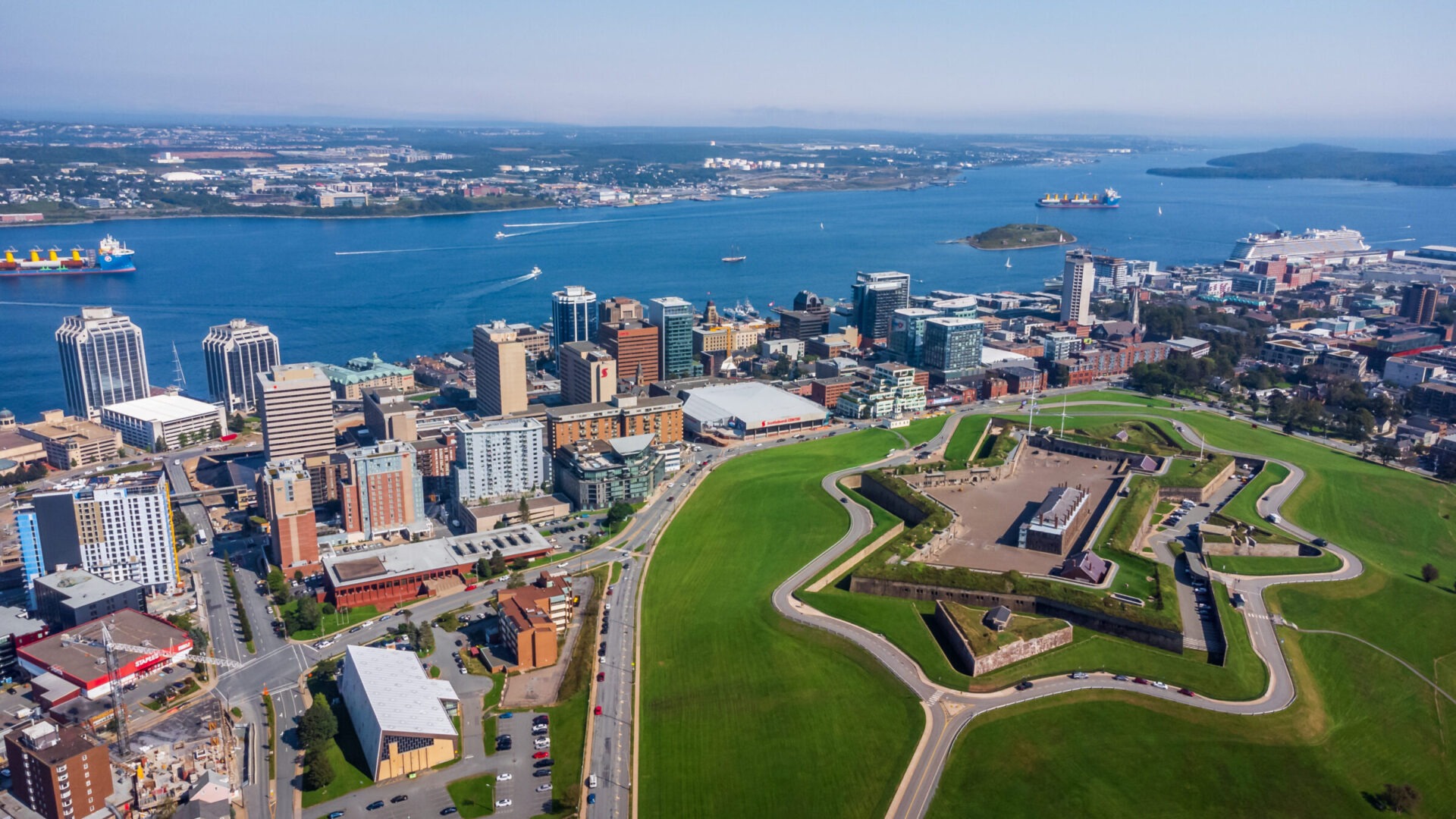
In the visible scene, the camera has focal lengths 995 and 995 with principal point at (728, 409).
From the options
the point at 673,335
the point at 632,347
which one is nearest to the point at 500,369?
the point at 632,347

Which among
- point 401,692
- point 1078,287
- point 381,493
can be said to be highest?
point 1078,287

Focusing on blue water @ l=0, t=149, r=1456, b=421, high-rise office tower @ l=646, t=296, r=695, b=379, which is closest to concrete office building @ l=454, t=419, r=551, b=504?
high-rise office tower @ l=646, t=296, r=695, b=379

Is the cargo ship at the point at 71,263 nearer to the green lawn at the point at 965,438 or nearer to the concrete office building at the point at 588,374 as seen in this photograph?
the concrete office building at the point at 588,374

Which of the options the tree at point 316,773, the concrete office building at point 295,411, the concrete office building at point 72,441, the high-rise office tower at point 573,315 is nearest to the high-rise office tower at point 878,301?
the high-rise office tower at point 573,315

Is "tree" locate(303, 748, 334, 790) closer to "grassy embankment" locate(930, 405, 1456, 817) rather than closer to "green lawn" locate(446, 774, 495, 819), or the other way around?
"green lawn" locate(446, 774, 495, 819)

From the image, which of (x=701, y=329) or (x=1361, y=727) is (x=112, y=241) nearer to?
(x=701, y=329)

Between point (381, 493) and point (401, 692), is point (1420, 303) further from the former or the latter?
point (401, 692)
